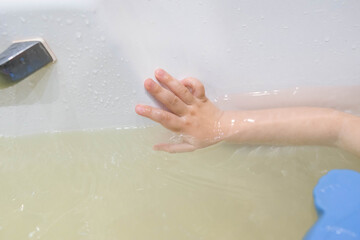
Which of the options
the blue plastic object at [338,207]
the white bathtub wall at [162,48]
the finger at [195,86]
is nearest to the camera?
the blue plastic object at [338,207]

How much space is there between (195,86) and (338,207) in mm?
378

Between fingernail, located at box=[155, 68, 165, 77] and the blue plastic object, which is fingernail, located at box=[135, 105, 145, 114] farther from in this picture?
the blue plastic object

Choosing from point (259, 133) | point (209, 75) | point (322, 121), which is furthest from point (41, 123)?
point (322, 121)

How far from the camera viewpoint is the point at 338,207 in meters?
0.56

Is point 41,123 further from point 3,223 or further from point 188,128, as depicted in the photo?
point 188,128

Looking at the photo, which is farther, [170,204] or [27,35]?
[170,204]

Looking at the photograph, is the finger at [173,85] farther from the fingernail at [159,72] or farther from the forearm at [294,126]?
the forearm at [294,126]

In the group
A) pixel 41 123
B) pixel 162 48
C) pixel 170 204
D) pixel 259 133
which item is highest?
pixel 162 48

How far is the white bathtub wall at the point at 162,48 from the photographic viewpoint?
A: 63 centimetres

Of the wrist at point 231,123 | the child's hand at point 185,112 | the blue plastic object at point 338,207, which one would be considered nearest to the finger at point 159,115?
the child's hand at point 185,112

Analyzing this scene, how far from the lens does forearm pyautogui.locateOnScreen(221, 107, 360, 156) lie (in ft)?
2.51

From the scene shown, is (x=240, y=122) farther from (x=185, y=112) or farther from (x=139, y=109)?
(x=139, y=109)

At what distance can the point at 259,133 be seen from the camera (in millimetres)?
795

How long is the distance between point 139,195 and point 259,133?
34cm
